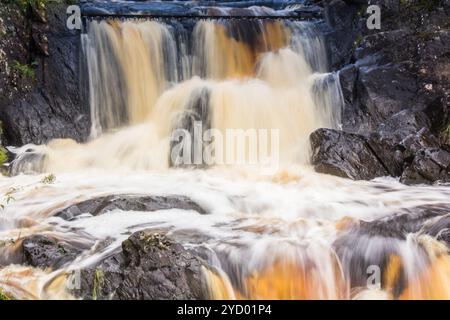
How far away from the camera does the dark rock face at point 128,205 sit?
6.88 meters

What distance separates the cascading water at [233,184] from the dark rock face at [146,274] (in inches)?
9.1

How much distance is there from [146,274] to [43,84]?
705cm

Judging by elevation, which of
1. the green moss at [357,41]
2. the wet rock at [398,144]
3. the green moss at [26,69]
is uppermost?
the green moss at [357,41]

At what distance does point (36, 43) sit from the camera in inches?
431

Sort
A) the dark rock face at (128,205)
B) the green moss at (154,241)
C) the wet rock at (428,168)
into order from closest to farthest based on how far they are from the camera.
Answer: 1. the green moss at (154,241)
2. the dark rock face at (128,205)
3. the wet rock at (428,168)

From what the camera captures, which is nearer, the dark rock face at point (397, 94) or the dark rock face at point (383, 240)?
the dark rock face at point (383, 240)

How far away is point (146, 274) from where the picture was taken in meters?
4.98

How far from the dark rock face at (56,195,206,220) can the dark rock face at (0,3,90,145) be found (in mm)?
3736

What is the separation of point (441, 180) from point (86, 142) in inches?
259

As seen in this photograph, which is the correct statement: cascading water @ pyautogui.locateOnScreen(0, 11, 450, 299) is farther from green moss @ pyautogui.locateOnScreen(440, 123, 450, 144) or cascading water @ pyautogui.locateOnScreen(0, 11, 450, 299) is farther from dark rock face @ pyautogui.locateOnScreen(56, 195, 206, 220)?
green moss @ pyautogui.locateOnScreen(440, 123, 450, 144)

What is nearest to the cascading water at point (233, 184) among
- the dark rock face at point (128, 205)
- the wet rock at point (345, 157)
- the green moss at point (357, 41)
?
the dark rock face at point (128, 205)

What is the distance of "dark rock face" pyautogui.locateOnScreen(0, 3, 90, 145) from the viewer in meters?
10.2

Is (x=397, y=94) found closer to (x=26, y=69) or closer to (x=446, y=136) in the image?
(x=446, y=136)

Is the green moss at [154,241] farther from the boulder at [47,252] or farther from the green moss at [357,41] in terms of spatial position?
the green moss at [357,41]
